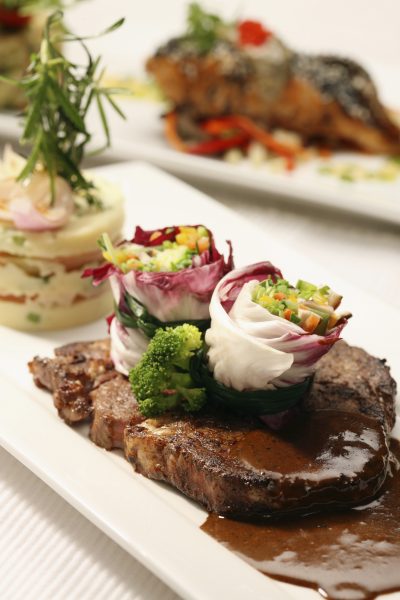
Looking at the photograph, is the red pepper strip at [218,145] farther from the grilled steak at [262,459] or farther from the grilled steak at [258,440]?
the grilled steak at [262,459]

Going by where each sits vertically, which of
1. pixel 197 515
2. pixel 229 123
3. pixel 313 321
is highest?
pixel 313 321

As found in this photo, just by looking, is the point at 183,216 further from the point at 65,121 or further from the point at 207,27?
the point at 207,27

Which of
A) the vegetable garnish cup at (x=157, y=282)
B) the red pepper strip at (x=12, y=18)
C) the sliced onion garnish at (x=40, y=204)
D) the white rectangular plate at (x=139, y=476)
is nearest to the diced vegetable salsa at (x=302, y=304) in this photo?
the vegetable garnish cup at (x=157, y=282)

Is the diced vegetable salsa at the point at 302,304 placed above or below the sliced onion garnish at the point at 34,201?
above

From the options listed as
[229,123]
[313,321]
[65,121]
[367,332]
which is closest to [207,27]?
[229,123]

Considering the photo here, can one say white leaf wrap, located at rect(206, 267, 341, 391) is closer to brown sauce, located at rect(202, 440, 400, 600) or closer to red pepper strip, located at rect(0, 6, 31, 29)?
brown sauce, located at rect(202, 440, 400, 600)

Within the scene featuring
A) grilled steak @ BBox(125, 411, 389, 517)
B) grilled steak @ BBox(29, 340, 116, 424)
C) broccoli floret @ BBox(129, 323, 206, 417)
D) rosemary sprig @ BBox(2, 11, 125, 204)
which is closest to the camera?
grilled steak @ BBox(125, 411, 389, 517)

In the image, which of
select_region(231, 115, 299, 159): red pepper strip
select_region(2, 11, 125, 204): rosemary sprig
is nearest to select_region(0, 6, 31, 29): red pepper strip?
select_region(231, 115, 299, 159): red pepper strip
